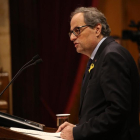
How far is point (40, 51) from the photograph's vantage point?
456 centimetres

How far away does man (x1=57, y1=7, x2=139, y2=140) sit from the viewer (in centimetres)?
154

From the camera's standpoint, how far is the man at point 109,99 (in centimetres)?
154

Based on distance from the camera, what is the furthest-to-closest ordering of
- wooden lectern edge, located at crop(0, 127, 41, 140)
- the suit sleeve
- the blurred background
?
the blurred background
the suit sleeve
wooden lectern edge, located at crop(0, 127, 41, 140)

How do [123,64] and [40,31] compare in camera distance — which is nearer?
[123,64]

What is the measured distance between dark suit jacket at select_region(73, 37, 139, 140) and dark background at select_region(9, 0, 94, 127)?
2879mm

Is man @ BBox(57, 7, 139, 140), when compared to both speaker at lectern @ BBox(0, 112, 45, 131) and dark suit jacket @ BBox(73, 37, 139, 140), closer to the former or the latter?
dark suit jacket @ BBox(73, 37, 139, 140)

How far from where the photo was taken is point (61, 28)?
457 cm

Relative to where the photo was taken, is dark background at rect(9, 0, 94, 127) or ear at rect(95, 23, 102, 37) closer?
ear at rect(95, 23, 102, 37)

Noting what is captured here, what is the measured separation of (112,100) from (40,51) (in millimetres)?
3128

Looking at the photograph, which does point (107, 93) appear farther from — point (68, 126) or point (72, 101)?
point (72, 101)

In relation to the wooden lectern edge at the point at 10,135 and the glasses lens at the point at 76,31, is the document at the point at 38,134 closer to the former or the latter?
the wooden lectern edge at the point at 10,135

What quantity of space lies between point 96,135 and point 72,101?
10.5 feet

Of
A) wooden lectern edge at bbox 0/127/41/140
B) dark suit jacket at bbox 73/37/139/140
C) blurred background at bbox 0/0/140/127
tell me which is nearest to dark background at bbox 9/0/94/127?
blurred background at bbox 0/0/140/127

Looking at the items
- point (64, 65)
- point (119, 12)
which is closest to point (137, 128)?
point (64, 65)
